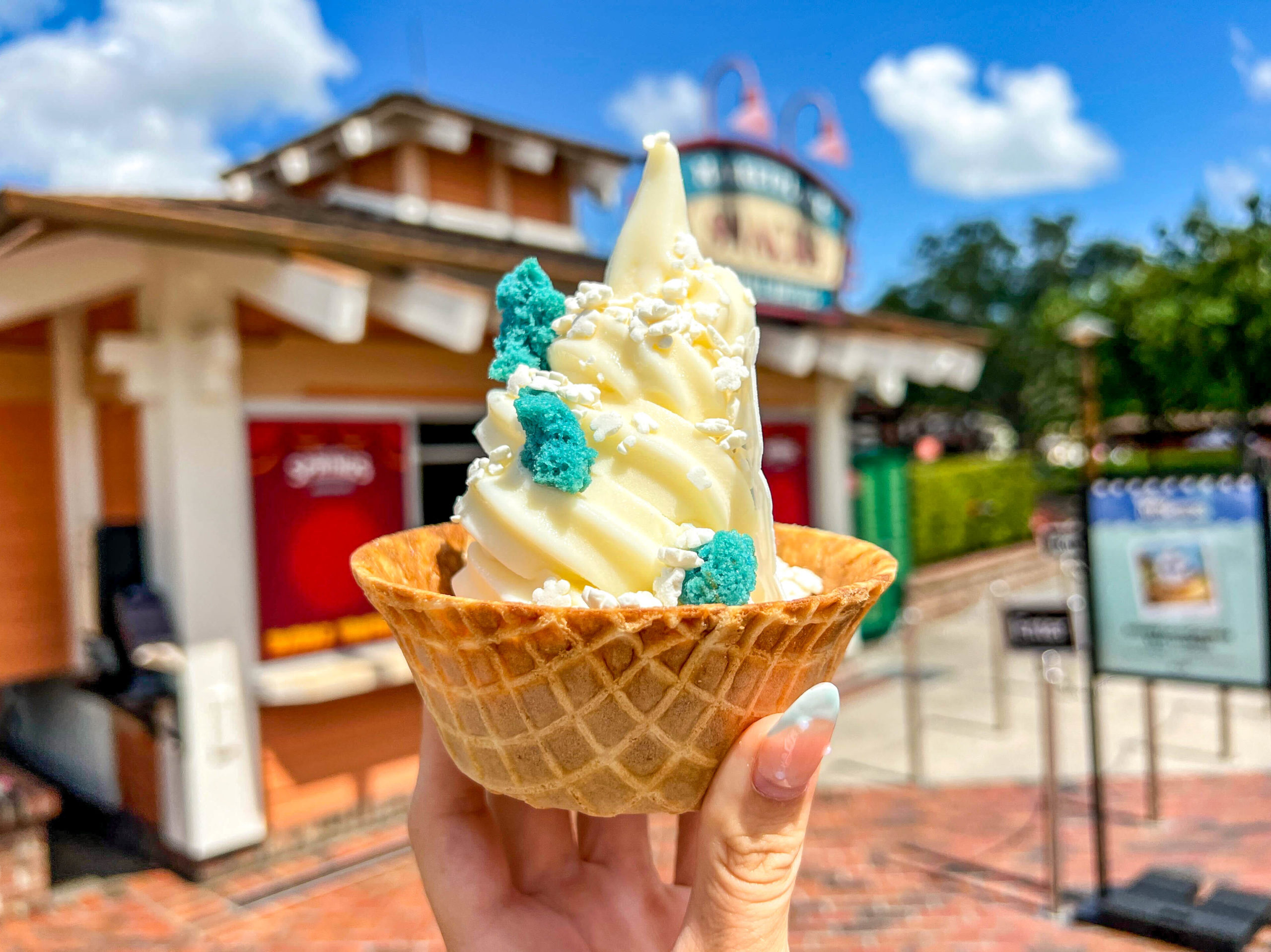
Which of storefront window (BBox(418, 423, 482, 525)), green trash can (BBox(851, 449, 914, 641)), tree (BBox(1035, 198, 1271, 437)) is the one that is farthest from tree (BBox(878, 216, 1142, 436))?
storefront window (BBox(418, 423, 482, 525))

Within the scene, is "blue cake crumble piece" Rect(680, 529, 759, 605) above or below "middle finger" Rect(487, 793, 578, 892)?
above

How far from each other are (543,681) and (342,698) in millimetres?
5638

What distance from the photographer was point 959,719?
29.7 ft

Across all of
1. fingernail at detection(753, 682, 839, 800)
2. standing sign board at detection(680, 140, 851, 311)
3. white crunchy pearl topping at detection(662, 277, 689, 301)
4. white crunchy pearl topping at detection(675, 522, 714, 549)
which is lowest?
fingernail at detection(753, 682, 839, 800)

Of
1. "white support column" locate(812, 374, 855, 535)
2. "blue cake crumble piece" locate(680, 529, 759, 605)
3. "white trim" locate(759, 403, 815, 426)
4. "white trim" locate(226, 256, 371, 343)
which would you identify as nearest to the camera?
"blue cake crumble piece" locate(680, 529, 759, 605)

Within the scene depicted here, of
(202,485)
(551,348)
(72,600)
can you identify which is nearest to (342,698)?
(202,485)

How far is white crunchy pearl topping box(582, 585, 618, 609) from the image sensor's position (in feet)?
5.76

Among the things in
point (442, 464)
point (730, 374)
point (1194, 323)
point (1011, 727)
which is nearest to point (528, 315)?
point (730, 374)

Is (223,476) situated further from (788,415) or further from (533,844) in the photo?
(788,415)

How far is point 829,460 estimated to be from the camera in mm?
11406

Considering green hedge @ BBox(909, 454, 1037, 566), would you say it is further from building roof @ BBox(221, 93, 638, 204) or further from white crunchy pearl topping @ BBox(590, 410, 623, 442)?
white crunchy pearl topping @ BBox(590, 410, 623, 442)

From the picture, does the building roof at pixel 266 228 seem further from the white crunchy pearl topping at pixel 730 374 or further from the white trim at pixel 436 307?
the white crunchy pearl topping at pixel 730 374

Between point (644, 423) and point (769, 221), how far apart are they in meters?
7.41

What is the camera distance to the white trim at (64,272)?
5113 millimetres
